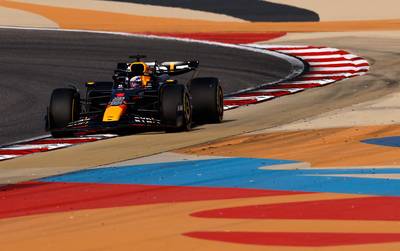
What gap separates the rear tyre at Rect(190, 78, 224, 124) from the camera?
16016 millimetres

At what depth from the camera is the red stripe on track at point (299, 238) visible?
7.29 m

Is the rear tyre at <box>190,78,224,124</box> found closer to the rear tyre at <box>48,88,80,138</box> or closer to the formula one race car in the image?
the formula one race car

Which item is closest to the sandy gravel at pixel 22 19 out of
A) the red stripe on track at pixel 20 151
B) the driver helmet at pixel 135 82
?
the driver helmet at pixel 135 82

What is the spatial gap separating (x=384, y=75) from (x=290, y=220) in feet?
44.8

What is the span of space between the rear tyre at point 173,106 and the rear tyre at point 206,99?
2.62 feet

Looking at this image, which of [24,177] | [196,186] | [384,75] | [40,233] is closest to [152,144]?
[24,177]

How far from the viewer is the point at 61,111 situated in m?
15.5

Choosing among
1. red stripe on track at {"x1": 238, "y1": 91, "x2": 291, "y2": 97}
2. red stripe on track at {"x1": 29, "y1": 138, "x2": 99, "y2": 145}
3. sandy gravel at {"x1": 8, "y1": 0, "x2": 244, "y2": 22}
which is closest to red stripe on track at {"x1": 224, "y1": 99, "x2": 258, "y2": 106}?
red stripe on track at {"x1": 238, "y1": 91, "x2": 291, "y2": 97}

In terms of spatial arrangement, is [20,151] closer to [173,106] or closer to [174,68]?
[173,106]

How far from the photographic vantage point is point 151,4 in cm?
3812

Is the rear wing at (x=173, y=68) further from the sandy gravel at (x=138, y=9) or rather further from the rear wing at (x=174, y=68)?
the sandy gravel at (x=138, y=9)

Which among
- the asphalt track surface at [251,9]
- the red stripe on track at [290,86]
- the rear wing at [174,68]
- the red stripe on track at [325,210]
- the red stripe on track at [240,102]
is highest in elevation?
the red stripe on track at [325,210]

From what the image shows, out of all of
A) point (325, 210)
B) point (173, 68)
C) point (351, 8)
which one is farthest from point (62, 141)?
point (351, 8)

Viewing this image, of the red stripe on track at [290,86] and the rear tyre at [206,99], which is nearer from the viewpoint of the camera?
the rear tyre at [206,99]
